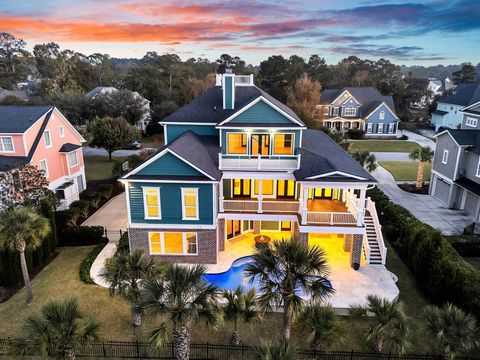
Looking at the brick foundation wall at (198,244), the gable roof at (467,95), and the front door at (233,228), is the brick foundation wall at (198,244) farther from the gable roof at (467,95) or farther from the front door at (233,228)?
the gable roof at (467,95)

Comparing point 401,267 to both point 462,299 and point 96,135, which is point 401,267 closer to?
point 462,299

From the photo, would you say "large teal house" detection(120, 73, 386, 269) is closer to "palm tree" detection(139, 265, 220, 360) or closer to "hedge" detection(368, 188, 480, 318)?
"hedge" detection(368, 188, 480, 318)

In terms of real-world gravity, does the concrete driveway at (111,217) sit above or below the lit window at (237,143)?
below

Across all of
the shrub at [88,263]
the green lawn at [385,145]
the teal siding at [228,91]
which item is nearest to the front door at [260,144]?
the teal siding at [228,91]

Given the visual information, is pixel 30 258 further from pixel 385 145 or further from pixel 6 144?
pixel 385 145

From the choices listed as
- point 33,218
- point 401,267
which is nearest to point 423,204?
point 401,267

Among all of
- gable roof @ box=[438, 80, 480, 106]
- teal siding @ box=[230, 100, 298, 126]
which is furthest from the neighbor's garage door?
gable roof @ box=[438, 80, 480, 106]
